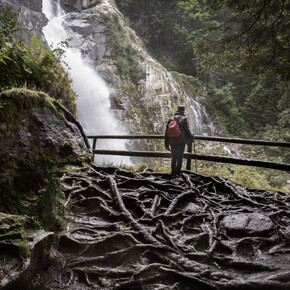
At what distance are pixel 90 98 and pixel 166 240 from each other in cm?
1792

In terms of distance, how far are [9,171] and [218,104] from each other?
85.2 feet

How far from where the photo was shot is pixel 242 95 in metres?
29.3

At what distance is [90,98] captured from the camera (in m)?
19.5

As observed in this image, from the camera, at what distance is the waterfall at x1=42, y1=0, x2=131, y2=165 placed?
1836 cm

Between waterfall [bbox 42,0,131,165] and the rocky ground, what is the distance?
41.1 ft

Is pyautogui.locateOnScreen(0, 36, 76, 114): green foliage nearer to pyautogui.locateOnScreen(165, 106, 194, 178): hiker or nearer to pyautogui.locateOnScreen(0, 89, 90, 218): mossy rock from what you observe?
pyautogui.locateOnScreen(0, 89, 90, 218): mossy rock

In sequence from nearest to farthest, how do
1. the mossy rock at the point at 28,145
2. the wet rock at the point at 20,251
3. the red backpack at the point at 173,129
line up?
the wet rock at the point at 20,251, the mossy rock at the point at 28,145, the red backpack at the point at 173,129

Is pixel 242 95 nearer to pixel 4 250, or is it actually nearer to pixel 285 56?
pixel 285 56

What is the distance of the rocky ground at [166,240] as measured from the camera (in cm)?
244

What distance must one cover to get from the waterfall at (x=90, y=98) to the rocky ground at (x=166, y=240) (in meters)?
12.5

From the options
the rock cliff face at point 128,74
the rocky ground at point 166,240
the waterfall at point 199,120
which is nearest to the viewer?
the rocky ground at point 166,240

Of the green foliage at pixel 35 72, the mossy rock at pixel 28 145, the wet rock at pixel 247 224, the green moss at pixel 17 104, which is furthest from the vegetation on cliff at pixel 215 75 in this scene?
the wet rock at pixel 247 224


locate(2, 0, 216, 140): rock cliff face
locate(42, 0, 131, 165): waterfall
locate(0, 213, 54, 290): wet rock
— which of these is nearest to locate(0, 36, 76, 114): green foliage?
locate(0, 213, 54, 290): wet rock

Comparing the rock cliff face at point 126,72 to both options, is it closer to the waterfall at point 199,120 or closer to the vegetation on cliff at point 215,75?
the waterfall at point 199,120
